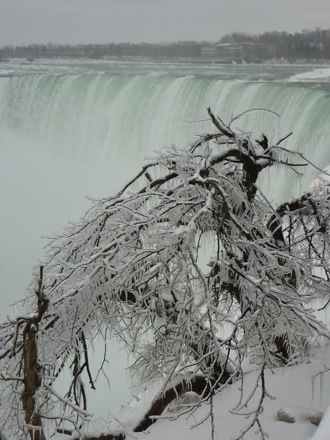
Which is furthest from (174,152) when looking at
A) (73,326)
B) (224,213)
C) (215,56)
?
(215,56)

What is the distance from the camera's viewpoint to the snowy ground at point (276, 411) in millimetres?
3215

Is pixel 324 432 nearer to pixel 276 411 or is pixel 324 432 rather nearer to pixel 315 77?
pixel 276 411

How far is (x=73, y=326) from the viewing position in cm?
316

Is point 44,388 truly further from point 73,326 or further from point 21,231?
point 21,231

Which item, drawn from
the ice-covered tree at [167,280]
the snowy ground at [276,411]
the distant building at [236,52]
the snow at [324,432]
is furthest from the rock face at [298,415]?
the distant building at [236,52]

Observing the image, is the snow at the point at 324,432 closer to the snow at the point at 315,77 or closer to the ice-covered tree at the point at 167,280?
the ice-covered tree at the point at 167,280

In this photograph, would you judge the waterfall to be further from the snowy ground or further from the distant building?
the snowy ground

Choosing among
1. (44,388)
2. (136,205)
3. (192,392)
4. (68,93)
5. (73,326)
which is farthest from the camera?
(68,93)

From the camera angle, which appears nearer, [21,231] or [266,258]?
[266,258]

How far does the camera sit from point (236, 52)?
1110 inches

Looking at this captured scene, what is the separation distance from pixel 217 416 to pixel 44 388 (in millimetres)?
1179

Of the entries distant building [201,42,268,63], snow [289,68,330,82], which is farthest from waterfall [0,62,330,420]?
distant building [201,42,268,63]

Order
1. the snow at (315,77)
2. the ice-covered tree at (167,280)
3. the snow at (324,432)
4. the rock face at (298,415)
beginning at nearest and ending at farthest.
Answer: the snow at (324,432)
the ice-covered tree at (167,280)
the rock face at (298,415)
the snow at (315,77)

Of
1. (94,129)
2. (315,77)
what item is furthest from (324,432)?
(94,129)
